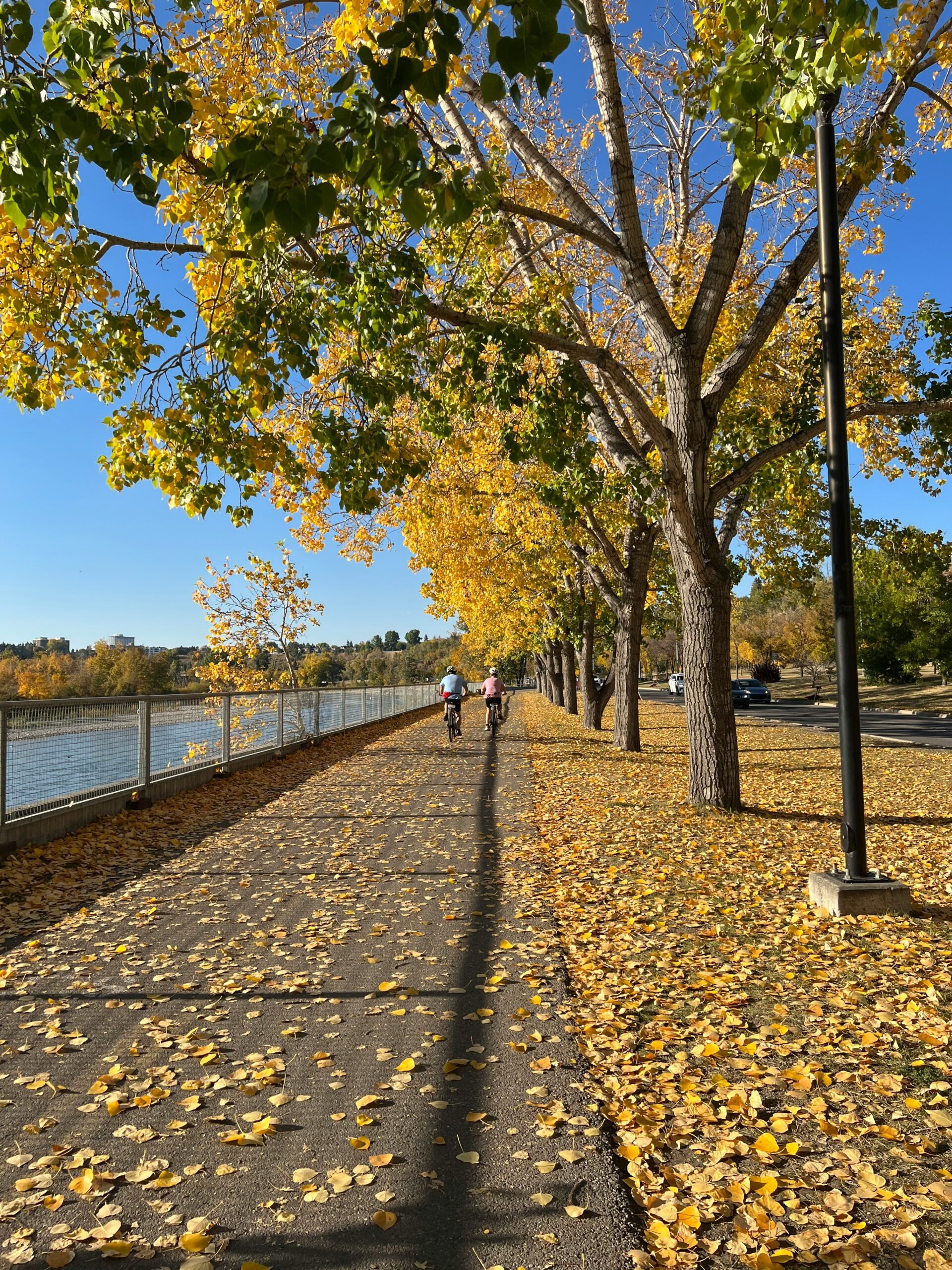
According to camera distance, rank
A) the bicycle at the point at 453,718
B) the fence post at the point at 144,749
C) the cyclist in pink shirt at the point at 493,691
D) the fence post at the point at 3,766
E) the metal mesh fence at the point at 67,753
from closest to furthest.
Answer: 1. the fence post at the point at 3,766
2. the metal mesh fence at the point at 67,753
3. the fence post at the point at 144,749
4. the bicycle at the point at 453,718
5. the cyclist in pink shirt at the point at 493,691

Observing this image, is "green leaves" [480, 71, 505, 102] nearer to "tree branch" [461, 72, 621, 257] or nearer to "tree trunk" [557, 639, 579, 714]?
"tree branch" [461, 72, 621, 257]

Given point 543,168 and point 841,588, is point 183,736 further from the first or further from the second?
point 841,588

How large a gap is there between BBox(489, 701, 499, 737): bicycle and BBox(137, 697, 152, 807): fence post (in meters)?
13.6

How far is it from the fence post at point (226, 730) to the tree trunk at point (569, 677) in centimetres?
2165

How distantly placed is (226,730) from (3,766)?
6318mm

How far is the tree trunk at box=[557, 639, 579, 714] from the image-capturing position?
35.4 meters

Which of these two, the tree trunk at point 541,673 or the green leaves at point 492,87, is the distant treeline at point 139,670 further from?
the green leaves at point 492,87

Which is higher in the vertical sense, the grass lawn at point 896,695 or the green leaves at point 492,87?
the green leaves at point 492,87

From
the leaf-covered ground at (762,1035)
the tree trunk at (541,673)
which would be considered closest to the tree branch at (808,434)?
the leaf-covered ground at (762,1035)

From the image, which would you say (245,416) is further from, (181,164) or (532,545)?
(532,545)

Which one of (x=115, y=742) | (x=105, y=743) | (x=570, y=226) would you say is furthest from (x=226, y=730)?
(x=570, y=226)

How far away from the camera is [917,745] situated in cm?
1998

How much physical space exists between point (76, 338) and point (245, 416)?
1.76 meters

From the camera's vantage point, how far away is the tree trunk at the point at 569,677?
3538 cm
